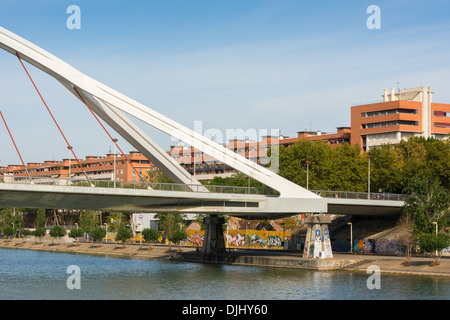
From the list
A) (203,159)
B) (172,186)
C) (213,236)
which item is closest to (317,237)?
(213,236)

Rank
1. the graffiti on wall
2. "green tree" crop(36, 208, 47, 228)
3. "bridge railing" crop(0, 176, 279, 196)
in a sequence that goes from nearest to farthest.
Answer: "bridge railing" crop(0, 176, 279, 196)
the graffiti on wall
"green tree" crop(36, 208, 47, 228)

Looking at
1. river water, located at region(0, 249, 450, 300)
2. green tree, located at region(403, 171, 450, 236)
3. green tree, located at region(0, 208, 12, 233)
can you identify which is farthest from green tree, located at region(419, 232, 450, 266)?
green tree, located at region(0, 208, 12, 233)

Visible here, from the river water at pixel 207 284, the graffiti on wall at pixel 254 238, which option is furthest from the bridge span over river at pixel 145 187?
the graffiti on wall at pixel 254 238

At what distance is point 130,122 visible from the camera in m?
61.9

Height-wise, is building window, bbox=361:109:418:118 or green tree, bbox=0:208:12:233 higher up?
building window, bbox=361:109:418:118

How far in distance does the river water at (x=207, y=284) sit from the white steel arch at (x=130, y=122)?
8.75 m

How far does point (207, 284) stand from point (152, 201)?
1104 centimetres

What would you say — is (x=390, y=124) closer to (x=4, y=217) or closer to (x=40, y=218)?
(x=40, y=218)

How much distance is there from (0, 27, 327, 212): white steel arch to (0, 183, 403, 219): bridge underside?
1.30 meters

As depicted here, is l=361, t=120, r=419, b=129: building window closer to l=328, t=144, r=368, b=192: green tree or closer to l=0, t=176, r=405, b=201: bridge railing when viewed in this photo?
l=328, t=144, r=368, b=192: green tree

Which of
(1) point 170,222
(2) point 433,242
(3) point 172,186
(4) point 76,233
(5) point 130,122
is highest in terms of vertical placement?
(5) point 130,122

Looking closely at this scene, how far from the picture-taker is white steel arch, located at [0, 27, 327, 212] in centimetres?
5559
